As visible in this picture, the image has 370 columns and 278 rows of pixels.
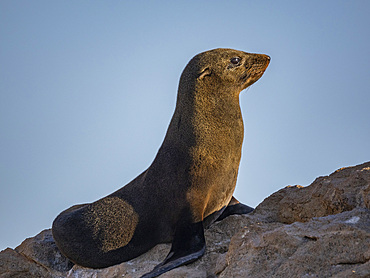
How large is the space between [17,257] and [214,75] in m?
3.22

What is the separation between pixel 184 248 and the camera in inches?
192

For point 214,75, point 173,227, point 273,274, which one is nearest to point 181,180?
point 173,227

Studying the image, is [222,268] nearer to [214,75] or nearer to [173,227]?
[173,227]

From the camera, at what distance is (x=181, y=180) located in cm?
530

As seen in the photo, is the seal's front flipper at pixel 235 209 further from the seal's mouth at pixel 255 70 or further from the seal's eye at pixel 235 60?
the seal's eye at pixel 235 60

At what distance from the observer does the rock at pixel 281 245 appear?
10.1 feet

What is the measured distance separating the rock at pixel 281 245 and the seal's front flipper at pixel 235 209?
375 millimetres

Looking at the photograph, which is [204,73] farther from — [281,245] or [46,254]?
[46,254]

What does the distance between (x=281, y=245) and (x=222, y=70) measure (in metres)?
2.80

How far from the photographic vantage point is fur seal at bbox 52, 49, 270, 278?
5281mm

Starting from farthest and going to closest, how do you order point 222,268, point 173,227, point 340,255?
1. point 173,227
2. point 222,268
3. point 340,255

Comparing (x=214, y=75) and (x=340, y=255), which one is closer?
(x=340, y=255)

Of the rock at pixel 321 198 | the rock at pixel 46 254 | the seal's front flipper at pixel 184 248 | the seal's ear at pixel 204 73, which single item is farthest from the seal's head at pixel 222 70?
the rock at pixel 46 254

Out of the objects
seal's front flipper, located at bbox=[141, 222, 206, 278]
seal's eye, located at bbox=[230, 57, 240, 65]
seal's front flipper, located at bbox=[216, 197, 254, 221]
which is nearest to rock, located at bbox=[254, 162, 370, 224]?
seal's front flipper, located at bbox=[216, 197, 254, 221]
